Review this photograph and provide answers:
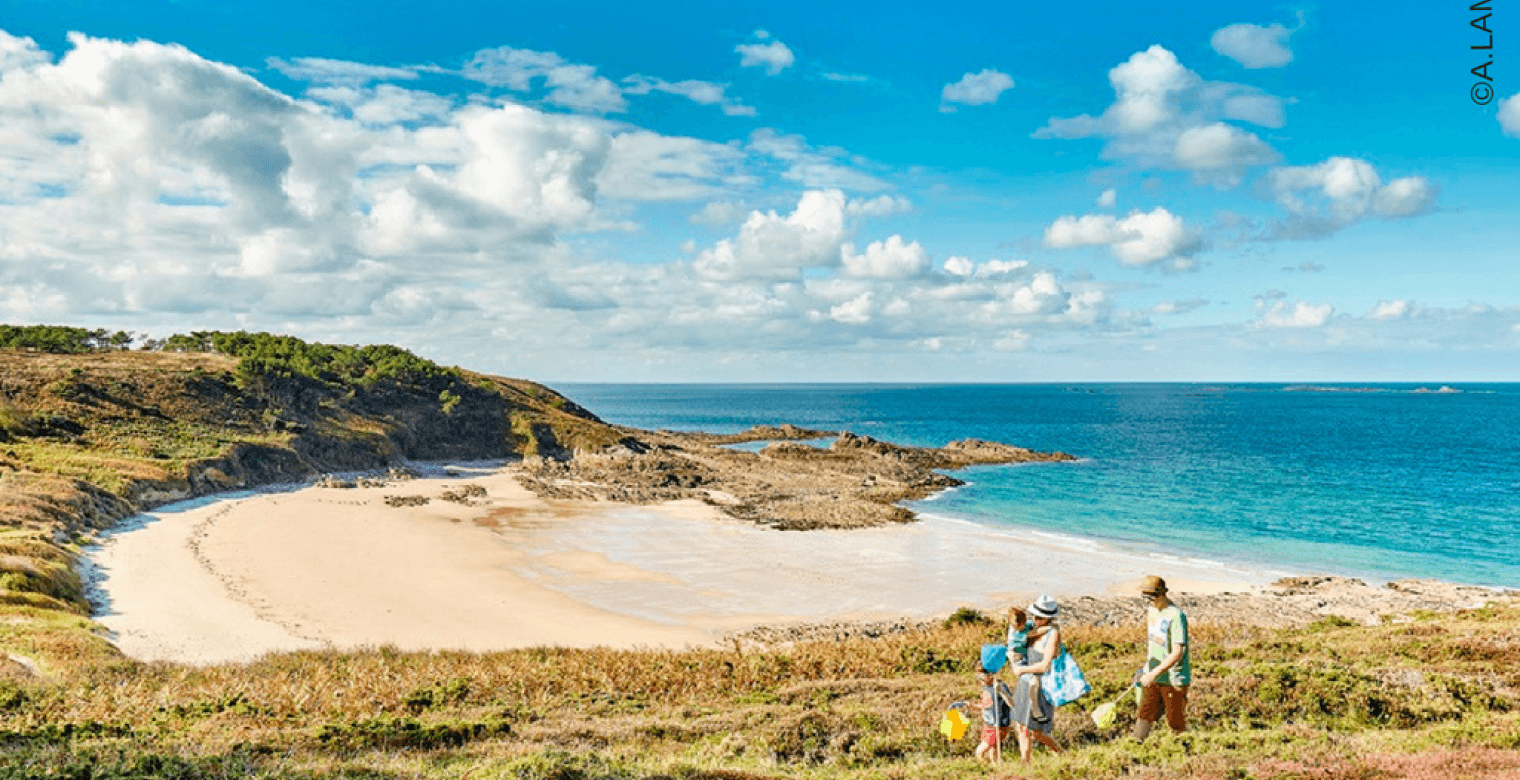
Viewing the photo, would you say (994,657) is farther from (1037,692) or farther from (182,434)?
(182,434)

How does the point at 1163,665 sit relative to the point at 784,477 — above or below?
above

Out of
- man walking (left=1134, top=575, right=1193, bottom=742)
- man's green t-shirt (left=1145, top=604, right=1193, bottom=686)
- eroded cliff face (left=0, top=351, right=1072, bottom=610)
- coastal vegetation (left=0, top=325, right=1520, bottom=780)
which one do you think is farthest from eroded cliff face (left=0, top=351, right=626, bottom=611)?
man's green t-shirt (left=1145, top=604, right=1193, bottom=686)

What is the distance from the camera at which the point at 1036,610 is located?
1055 cm

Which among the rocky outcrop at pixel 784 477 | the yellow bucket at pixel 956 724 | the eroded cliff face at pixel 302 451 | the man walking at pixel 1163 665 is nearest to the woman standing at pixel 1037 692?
the yellow bucket at pixel 956 724

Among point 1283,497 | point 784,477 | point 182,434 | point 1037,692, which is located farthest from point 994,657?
point 182,434

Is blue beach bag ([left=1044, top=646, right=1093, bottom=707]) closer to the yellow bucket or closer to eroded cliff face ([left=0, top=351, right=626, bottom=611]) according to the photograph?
the yellow bucket

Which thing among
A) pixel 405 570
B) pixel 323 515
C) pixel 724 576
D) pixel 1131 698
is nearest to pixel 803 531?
pixel 724 576

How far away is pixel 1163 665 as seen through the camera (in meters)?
10.7

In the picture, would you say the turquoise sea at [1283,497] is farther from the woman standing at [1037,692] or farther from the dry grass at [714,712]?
the woman standing at [1037,692]

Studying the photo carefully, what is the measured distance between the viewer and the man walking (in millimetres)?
10506

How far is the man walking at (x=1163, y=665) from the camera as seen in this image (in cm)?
1051

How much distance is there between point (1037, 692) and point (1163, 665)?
67.3 inches

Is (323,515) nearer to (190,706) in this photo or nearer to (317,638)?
(317,638)

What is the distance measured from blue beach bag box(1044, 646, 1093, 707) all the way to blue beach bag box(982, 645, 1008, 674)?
55cm
